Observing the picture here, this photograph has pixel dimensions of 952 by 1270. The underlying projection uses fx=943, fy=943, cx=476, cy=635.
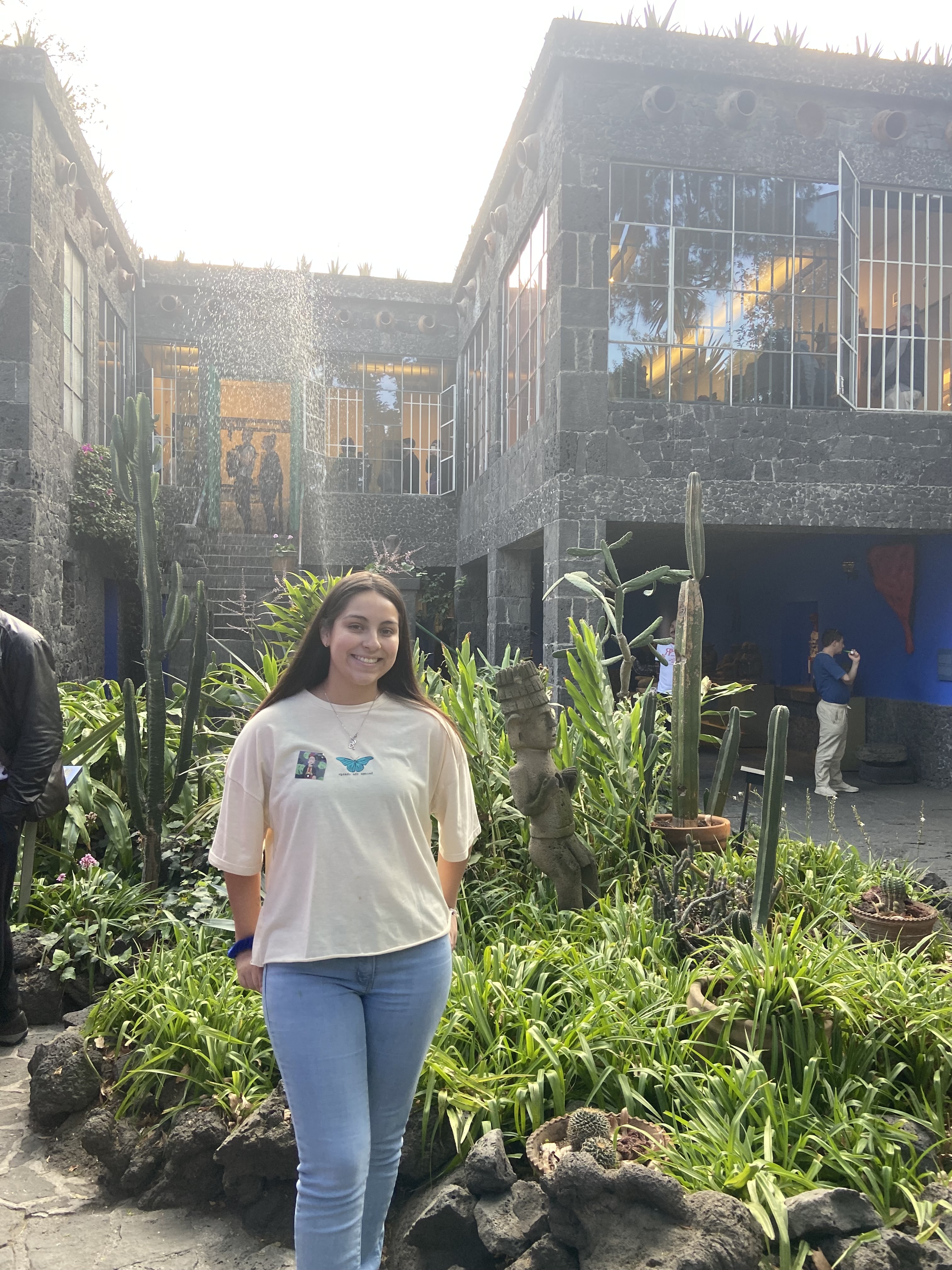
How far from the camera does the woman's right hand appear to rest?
6.53 feet

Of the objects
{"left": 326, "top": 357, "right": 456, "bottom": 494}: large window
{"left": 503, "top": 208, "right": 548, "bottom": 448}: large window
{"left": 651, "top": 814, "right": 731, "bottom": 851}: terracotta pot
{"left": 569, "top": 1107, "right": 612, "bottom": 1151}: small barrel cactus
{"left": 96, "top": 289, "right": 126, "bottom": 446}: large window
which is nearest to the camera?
{"left": 569, "top": 1107, "right": 612, "bottom": 1151}: small barrel cactus

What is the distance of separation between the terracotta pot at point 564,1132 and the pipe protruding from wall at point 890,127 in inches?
354

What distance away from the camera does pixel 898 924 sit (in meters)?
3.65

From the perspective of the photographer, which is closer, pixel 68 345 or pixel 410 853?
pixel 410 853

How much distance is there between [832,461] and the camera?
27.9 feet

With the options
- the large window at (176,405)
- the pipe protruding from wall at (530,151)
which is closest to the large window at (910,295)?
the pipe protruding from wall at (530,151)

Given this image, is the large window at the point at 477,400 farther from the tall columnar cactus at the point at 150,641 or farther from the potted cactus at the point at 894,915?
the potted cactus at the point at 894,915

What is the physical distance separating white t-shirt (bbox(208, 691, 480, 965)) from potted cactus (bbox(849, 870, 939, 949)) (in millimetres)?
2325

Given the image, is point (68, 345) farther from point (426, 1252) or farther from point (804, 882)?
point (426, 1252)

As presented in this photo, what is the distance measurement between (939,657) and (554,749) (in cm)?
669

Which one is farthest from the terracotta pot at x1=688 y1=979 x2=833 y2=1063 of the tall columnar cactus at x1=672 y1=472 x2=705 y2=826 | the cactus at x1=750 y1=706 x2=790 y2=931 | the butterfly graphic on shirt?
the tall columnar cactus at x1=672 y1=472 x2=705 y2=826

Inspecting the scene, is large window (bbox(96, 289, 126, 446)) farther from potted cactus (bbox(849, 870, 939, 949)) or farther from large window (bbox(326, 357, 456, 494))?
potted cactus (bbox(849, 870, 939, 949))

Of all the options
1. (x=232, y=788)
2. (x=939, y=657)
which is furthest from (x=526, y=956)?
(x=939, y=657)

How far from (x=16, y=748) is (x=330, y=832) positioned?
2.26m
